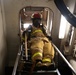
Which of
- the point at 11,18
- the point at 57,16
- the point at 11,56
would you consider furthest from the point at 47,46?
the point at 11,56

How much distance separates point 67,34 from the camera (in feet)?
9.43

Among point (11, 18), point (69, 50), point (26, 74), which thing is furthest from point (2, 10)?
point (69, 50)

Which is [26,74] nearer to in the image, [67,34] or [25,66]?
[25,66]

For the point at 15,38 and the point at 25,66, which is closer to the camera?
the point at 25,66

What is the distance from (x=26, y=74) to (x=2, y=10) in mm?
1338

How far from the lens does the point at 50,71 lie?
90.1 inches

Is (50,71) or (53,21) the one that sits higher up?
(53,21)

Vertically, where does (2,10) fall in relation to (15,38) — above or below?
above

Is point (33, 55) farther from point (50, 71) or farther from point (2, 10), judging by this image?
point (2, 10)

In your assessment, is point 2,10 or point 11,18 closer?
point 2,10

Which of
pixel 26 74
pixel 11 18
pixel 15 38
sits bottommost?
pixel 26 74

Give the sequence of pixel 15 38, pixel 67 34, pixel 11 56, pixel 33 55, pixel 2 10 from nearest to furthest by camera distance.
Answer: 1. pixel 33 55
2. pixel 2 10
3. pixel 67 34
4. pixel 15 38
5. pixel 11 56

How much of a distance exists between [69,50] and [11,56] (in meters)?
1.41

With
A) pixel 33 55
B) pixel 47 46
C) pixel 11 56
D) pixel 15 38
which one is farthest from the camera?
pixel 11 56
